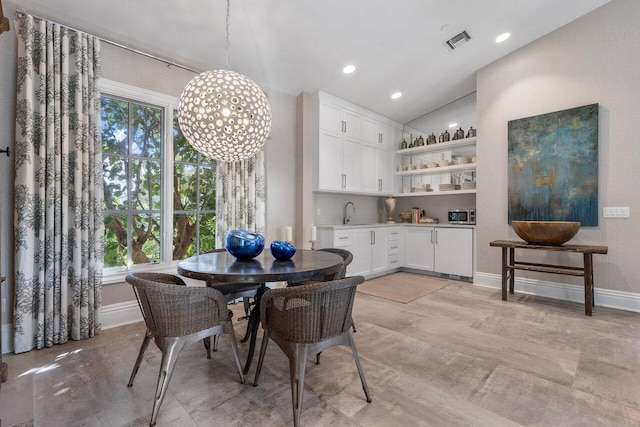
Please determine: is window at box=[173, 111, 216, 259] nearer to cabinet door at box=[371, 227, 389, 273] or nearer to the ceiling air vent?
cabinet door at box=[371, 227, 389, 273]

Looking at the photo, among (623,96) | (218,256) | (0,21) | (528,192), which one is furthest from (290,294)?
(623,96)

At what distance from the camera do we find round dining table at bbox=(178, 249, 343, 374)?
1727mm

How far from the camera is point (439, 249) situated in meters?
4.97

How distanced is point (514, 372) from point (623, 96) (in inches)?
138

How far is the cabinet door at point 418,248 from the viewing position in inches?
201

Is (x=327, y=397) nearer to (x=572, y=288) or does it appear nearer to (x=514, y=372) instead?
(x=514, y=372)

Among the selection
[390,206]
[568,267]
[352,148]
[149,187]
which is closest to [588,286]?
[568,267]

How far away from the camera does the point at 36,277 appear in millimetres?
2434

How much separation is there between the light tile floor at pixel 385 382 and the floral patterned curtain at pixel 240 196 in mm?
1323

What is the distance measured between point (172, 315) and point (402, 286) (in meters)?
3.50

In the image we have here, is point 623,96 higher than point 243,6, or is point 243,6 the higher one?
point 243,6

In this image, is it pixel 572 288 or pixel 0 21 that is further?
pixel 572 288

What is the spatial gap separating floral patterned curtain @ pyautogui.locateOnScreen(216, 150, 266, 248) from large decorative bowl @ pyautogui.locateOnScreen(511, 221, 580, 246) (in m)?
3.20

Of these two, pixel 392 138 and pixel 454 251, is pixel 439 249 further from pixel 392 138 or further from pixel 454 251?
pixel 392 138
